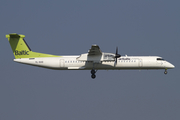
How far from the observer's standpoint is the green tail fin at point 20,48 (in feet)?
105

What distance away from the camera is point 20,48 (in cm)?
3212

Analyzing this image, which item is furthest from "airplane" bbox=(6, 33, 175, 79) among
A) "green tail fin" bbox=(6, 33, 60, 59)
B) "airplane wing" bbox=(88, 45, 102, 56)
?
"airplane wing" bbox=(88, 45, 102, 56)

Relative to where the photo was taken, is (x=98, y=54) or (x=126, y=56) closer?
(x=98, y=54)

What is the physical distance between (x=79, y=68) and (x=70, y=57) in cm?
174

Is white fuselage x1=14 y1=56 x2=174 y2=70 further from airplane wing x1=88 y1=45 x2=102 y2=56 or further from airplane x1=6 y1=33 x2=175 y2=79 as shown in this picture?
airplane wing x1=88 y1=45 x2=102 y2=56

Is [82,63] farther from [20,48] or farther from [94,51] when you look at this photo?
[20,48]

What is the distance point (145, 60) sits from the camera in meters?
32.3

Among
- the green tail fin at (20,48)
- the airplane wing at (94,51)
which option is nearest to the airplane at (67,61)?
the green tail fin at (20,48)

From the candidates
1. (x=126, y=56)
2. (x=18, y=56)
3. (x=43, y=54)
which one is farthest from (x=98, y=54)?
(x=18, y=56)

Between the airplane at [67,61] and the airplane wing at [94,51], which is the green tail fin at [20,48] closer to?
the airplane at [67,61]

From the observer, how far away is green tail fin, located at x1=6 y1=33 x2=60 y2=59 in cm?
3189

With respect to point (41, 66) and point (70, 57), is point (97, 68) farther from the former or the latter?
point (41, 66)

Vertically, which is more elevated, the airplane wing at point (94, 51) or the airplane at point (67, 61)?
the airplane wing at point (94, 51)

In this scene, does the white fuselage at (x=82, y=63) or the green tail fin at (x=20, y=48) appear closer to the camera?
the white fuselage at (x=82, y=63)
